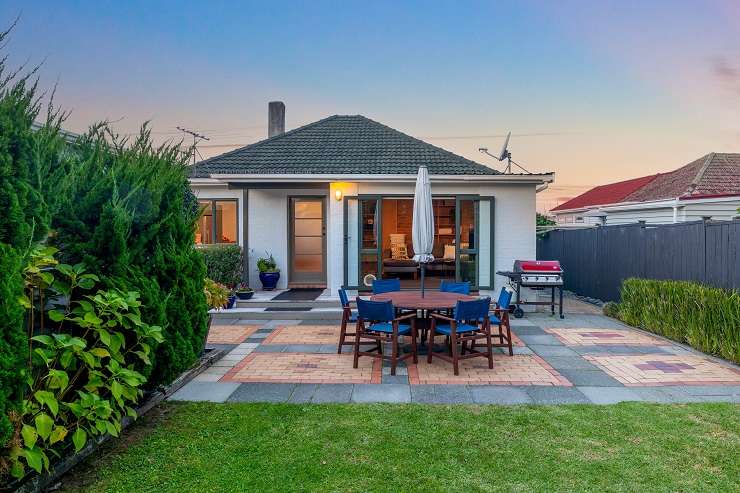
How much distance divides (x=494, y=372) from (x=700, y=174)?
1449 cm

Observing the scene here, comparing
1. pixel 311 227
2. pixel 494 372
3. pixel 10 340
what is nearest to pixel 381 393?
pixel 494 372

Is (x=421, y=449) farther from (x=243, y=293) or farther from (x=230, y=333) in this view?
(x=243, y=293)

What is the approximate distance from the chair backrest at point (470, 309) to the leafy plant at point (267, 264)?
6710mm

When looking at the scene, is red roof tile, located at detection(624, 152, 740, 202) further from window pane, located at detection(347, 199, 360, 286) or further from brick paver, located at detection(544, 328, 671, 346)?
window pane, located at detection(347, 199, 360, 286)

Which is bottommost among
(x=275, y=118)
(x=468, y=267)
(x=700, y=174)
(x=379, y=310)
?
(x=379, y=310)

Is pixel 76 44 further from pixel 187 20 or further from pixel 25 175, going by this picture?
pixel 25 175

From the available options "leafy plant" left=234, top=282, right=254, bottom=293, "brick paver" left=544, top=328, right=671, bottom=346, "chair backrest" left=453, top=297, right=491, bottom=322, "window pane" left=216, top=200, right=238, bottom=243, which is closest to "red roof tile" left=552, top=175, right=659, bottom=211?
"brick paver" left=544, top=328, right=671, bottom=346

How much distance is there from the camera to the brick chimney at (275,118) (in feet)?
49.1

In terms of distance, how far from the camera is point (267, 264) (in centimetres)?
1087

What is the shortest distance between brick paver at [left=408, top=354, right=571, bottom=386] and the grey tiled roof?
524 centimetres

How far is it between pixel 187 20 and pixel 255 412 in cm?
969

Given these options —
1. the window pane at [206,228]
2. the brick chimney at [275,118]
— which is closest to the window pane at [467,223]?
the window pane at [206,228]

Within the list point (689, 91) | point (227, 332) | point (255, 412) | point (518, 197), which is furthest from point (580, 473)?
point (689, 91)

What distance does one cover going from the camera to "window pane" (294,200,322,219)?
11.4m
